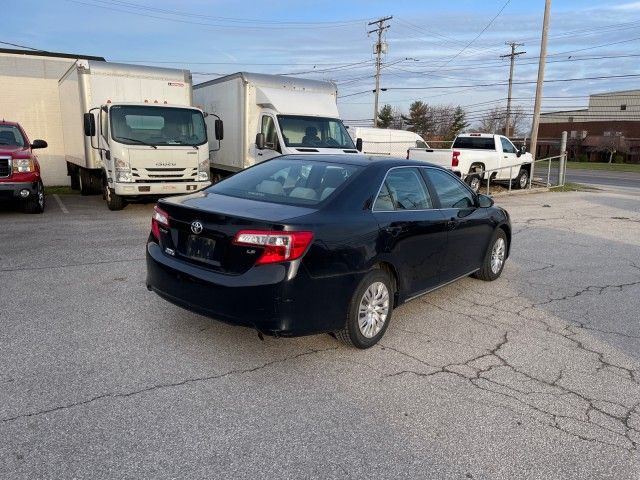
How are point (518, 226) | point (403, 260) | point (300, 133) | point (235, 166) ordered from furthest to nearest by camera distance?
1. point (235, 166)
2. point (300, 133)
3. point (518, 226)
4. point (403, 260)

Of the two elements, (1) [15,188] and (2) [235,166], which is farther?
(2) [235,166]

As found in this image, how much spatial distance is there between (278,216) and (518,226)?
846cm

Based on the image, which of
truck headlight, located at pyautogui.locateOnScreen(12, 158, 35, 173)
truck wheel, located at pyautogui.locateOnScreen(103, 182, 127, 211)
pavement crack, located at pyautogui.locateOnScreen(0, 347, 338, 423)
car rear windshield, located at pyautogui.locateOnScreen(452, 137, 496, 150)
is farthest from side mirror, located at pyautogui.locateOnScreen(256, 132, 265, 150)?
car rear windshield, located at pyautogui.locateOnScreen(452, 137, 496, 150)

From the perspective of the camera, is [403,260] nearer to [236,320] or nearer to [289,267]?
[289,267]

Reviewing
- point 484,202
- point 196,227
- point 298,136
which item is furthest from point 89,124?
point 484,202

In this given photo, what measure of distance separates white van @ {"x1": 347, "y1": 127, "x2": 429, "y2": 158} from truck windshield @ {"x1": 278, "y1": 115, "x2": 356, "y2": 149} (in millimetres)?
10965

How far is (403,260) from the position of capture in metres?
4.45

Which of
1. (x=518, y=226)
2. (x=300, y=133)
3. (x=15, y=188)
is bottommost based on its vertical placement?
(x=518, y=226)

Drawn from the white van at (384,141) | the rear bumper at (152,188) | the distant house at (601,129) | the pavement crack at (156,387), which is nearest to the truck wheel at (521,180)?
the white van at (384,141)

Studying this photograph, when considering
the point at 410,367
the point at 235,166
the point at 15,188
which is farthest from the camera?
the point at 235,166

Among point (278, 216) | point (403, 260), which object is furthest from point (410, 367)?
point (278, 216)

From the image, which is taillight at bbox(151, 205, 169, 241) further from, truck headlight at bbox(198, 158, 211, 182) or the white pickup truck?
the white pickup truck

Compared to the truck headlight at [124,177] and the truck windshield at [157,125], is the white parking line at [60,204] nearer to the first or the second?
the truck headlight at [124,177]

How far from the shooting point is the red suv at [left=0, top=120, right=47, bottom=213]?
382 inches
